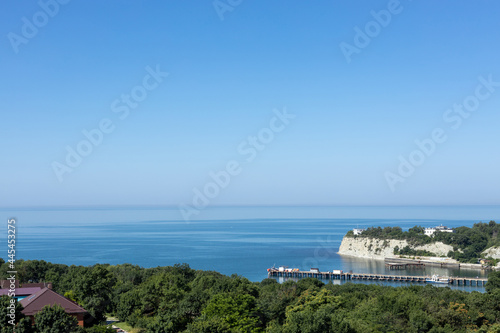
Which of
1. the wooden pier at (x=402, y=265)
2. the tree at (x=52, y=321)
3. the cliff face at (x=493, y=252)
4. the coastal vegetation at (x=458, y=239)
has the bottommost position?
the tree at (x=52, y=321)

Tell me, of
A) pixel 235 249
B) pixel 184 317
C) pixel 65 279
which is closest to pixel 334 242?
pixel 235 249

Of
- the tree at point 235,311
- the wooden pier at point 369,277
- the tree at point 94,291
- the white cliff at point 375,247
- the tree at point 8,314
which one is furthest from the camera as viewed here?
the white cliff at point 375,247

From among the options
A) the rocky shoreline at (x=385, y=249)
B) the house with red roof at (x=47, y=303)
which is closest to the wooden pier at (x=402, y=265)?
the rocky shoreline at (x=385, y=249)

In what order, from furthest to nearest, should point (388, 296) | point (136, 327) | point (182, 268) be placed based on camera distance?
point (182, 268) → point (388, 296) → point (136, 327)

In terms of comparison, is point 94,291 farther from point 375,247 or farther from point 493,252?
point 375,247

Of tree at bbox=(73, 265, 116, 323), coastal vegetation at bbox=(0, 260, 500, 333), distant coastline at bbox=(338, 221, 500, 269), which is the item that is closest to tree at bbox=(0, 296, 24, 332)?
coastal vegetation at bbox=(0, 260, 500, 333)

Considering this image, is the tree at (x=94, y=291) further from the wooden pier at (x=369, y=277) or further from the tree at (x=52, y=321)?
the wooden pier at (x=369, y=277)

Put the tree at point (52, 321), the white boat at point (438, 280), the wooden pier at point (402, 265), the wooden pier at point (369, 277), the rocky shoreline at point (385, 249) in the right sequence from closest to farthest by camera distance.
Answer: the tree at point (52, 321), the white boat at point (438, 280), the wooden pier at point (369, 277), the wooden pier at point (402, 265), the rocky shoreline at point (385, 249)

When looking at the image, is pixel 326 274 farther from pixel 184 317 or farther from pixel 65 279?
pixel 184 317
